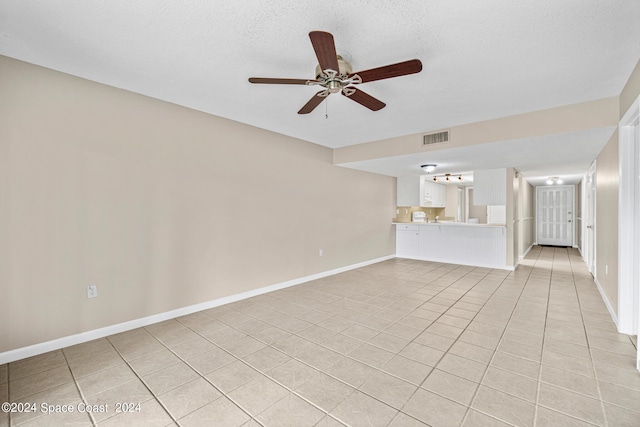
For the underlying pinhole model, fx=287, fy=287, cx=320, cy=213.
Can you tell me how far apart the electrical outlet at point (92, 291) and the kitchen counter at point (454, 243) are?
20.4ft

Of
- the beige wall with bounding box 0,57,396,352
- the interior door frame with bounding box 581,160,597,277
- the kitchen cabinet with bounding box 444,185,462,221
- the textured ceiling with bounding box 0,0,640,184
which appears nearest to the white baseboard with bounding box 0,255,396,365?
the beige wall with bounding box 0,57,396,352

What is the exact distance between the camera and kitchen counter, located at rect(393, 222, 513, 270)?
238 inches

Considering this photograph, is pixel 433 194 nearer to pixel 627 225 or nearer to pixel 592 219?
pixel 592 219

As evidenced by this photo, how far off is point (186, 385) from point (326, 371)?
1.03 m

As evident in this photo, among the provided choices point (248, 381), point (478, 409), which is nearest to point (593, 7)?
point (478, 409)

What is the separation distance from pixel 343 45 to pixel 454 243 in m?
5.72

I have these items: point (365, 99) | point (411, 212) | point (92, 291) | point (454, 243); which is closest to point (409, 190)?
point (411, 212)

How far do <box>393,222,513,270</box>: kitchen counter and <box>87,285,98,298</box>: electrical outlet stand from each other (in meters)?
6.20

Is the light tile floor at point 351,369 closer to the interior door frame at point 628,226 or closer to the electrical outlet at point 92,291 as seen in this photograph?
the interior door frame at point 628,226

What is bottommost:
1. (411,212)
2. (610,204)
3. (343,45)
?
(411,212)

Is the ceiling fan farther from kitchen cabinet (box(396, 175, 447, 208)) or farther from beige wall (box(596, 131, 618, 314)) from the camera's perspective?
kitchen cabinet (box(396, 175, 447, 208))

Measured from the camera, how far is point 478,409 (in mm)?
1802

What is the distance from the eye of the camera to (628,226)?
281 cm

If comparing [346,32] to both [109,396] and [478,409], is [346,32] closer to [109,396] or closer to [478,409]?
[478,409]
